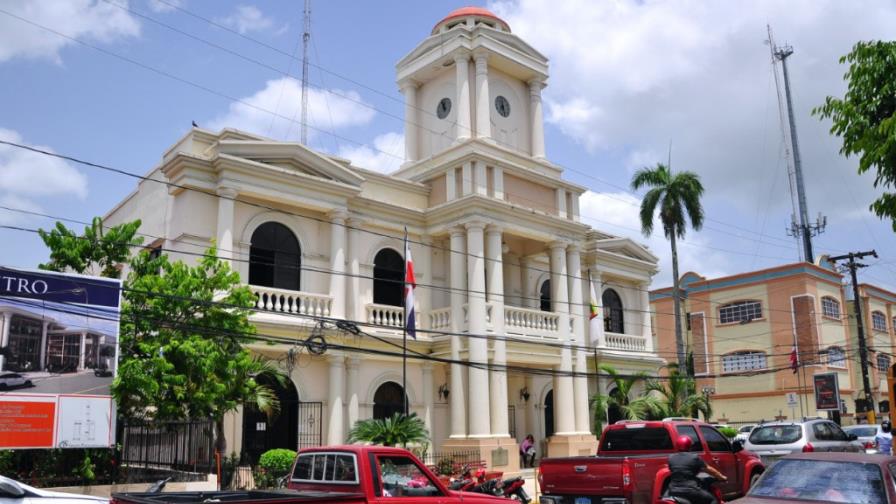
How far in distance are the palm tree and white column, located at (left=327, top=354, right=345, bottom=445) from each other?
17464 mm

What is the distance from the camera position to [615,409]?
32.1 m

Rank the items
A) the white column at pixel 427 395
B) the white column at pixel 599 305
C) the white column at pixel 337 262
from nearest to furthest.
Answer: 1. the white column at pixel 337 262
2. the white column at pixel 427 395
3. the white column at pixel 599 305

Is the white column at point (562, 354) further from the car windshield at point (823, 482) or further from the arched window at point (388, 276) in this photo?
the car windshield at point (823, 482)

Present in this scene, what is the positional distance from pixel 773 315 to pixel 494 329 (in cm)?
3020

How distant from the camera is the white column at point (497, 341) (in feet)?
81.8

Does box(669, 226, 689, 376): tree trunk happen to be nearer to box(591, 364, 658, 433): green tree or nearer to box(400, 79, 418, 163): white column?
box(591, 364, 658, 433): green tree

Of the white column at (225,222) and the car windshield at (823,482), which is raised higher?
the white column at (225,222)

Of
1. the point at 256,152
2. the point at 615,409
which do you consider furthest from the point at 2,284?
the point at 615,409

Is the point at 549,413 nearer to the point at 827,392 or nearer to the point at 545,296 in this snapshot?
the point at 545,296

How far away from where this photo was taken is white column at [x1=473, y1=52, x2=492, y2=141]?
2825 cm

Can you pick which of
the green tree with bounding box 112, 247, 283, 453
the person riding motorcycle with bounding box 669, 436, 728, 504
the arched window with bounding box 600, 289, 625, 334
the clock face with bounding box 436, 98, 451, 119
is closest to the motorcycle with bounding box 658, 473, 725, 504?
the person riding motorcycle with bounding box 669, 436, 728, 504

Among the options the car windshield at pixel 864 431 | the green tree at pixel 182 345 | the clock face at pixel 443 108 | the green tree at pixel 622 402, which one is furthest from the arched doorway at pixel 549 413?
the green tree at pixel 182 345

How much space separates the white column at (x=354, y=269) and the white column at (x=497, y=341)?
4.14 metres

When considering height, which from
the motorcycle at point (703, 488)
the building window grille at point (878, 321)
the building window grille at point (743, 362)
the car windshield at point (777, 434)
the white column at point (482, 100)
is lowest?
the motorcycle at point (703, 488)
